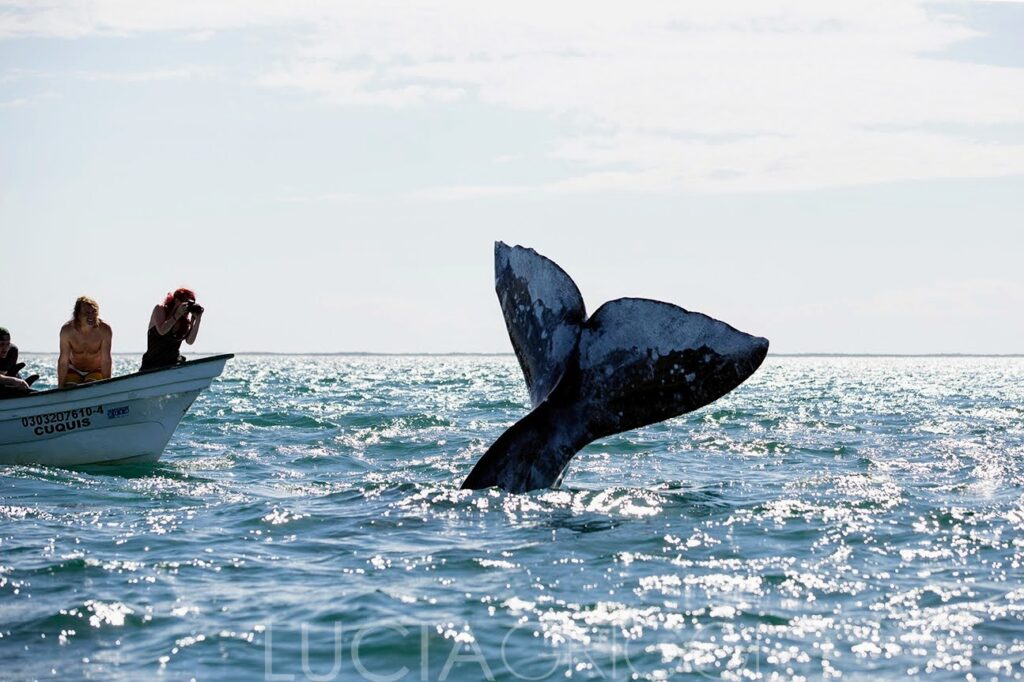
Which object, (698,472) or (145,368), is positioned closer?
(698,472)

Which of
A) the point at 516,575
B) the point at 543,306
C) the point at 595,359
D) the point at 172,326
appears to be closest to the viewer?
the point at 516,575

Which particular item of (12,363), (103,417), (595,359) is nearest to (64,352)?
(12,363)

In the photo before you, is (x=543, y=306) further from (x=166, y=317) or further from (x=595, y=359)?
(x=166, y=317)

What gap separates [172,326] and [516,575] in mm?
Result: 8199

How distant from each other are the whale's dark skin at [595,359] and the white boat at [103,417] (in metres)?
6.55

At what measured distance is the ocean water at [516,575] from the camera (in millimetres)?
5500

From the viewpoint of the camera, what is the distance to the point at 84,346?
47.1 ft

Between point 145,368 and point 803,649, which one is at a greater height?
point 145,368

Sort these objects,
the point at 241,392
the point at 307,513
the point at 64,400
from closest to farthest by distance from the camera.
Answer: the point at 307,513 < the point at 64,400 < the point at 241,392

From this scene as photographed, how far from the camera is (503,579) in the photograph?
274 inches

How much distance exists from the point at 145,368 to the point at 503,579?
8665 mm

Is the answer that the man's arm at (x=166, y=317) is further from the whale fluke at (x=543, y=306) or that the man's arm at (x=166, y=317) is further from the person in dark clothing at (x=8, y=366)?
the whale fluke at (x=543, y=306)

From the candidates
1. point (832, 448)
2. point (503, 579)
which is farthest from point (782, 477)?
point (503, 579)

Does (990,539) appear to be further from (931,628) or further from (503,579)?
(503,579)
